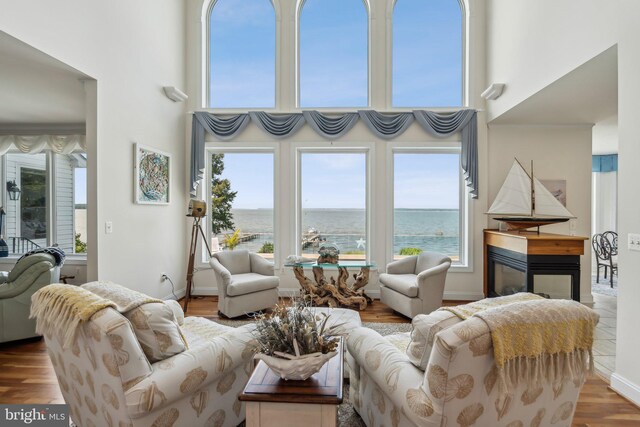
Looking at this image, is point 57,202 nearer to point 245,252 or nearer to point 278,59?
point 245,252

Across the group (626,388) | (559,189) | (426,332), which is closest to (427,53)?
(559,189)

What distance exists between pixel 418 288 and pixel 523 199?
1855 millimetres

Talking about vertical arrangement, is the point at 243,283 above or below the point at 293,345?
below

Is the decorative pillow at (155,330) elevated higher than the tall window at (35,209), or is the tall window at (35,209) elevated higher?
the tall window at (35,209)

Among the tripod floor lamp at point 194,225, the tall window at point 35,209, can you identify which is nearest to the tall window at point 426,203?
the tripod floor lamp at point 194,225

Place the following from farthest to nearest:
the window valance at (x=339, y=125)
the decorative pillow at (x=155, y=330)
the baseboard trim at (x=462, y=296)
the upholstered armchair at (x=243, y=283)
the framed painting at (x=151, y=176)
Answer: the baseboard trim at (x=462, y=296) → the window valance at (x=339, y=125) → the upholstered armchair at (x=243, y=283) → the framed painting at (x=151, y=176) → the decorative pillow at (x=155, y=330)

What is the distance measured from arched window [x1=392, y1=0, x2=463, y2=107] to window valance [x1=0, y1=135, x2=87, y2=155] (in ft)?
15.7

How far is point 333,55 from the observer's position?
554 cm

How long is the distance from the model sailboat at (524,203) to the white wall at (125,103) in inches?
172

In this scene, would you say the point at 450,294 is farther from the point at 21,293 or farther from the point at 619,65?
the point at 21,293

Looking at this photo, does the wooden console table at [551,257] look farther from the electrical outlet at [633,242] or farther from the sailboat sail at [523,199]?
the electrical outlet at [633,242]

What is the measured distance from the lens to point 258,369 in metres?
1.87

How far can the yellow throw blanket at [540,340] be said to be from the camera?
1.43 metres

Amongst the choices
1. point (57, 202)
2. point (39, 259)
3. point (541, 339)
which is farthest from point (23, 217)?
point (541, 339)
